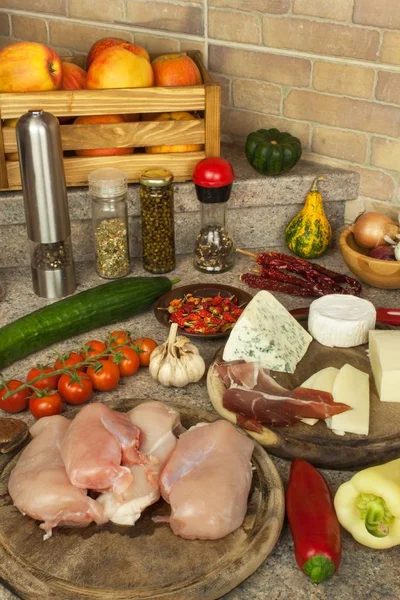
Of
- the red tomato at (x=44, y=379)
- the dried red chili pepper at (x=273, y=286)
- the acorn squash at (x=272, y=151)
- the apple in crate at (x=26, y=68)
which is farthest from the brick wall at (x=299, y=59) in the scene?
the red tomato at (x=44, y=379)

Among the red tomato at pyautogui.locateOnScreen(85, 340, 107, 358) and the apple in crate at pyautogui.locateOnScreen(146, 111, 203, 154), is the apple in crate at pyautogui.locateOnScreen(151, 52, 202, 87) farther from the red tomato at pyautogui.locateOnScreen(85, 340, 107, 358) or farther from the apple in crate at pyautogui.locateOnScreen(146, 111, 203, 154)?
the red tomato at pyautogui.locateOnScreen(85, 340, 107, 358)

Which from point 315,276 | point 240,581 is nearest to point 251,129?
point 315,276

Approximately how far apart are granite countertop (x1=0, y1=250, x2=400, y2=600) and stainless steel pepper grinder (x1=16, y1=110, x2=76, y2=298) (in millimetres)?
73

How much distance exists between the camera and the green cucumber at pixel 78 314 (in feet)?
6.10

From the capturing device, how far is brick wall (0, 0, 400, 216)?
2234 mm

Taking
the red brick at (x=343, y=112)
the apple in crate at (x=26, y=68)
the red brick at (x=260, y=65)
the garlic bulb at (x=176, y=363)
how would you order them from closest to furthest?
the garlic bulb at (x=176, y=363) → the apple in crate at (x=26, y=68) → the red brick at (x=343, y=112) → the red brick at (x=260, y=65)

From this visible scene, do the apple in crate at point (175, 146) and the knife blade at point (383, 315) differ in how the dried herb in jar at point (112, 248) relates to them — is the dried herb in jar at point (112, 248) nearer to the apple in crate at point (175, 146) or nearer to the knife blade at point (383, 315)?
the apple in crate at point (175, 146)

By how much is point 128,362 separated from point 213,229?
25.4 inches

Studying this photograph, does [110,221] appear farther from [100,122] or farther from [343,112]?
[343,112]

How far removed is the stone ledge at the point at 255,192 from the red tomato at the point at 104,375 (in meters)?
0.72

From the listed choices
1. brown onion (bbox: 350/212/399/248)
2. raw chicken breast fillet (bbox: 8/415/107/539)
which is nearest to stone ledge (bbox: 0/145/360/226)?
brown onion (bbox: 350/212/399/248)

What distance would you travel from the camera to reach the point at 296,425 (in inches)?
60.4

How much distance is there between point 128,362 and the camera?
1.79 meters

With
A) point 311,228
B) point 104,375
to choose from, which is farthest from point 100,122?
point 104,375
